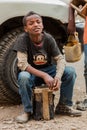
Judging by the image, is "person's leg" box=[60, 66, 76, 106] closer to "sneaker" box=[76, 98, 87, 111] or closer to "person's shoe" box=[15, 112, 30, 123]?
"sneaker" box=[76, 98, 87, 111]

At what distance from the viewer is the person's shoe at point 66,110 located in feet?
17.2

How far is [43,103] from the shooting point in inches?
199

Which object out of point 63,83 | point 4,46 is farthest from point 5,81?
point 63,83

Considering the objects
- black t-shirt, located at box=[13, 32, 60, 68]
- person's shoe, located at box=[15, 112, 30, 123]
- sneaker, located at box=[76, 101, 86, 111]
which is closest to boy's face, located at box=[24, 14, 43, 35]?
black t-shirt, located at box=[13, 32, 60, 68]

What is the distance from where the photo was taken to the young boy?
16.5 ft

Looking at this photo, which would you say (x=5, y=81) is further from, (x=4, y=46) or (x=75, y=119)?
(x=75, y=119)

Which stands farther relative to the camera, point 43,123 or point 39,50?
point 39,50

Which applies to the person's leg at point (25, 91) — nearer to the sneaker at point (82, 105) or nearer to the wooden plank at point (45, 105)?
the wooden plank at point (45, 105)

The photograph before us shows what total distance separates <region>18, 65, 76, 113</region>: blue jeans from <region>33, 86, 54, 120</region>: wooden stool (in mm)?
69

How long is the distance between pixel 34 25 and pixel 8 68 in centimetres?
84

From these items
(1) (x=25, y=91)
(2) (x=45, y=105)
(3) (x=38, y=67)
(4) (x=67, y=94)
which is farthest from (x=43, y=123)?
(3) (x=38, y=67)

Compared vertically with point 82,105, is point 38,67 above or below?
above

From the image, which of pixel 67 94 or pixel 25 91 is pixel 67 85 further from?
pixel 25 91

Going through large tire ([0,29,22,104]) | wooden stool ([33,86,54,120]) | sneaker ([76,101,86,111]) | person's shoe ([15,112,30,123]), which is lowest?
person's shoe ([15,112,30,123])
